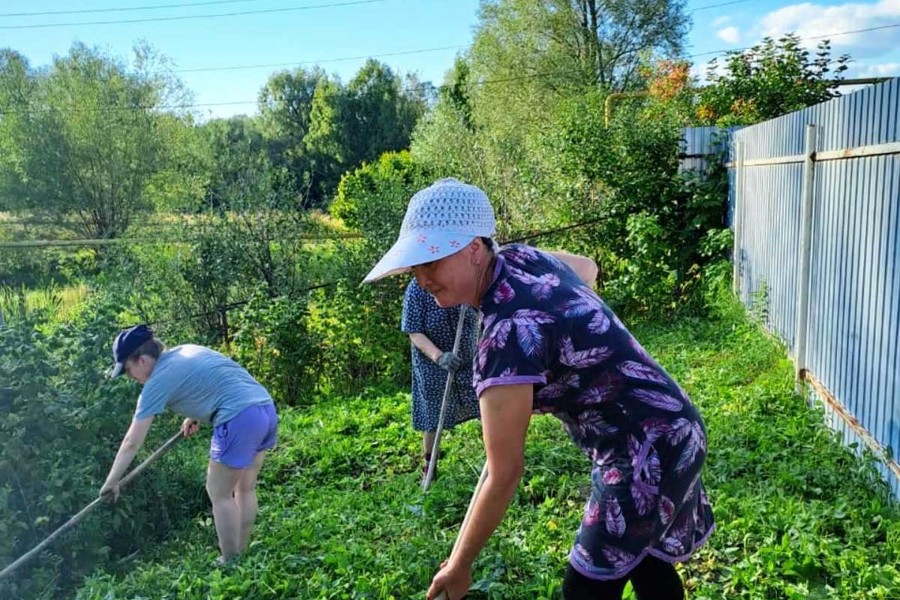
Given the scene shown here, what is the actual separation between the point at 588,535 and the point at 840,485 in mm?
2289

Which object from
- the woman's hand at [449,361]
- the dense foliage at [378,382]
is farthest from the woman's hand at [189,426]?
the woman's hand at [449,361]

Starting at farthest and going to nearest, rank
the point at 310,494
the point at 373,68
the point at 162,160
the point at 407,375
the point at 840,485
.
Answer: the point at 373,68
the point at 162,160
the point at 407,375
the point at 310,494
the point at 840,485

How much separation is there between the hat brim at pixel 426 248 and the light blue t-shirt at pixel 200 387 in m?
2.35

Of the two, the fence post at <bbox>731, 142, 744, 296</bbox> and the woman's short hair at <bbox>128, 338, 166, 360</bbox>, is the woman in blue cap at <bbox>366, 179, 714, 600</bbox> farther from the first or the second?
the fence post at <bbox>731, 142, 744, 296</bbox>

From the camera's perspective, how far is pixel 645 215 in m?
8.16

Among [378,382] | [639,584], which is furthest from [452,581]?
[378,382]

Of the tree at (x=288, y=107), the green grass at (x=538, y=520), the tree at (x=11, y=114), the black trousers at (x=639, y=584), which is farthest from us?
the tree at (x=288, y=107)

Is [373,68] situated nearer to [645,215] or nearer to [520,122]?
[520,122]

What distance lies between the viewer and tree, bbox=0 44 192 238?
20.9m

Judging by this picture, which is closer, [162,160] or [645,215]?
[645,215]

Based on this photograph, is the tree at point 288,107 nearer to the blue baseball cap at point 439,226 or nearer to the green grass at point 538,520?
the green grass at point 538,520

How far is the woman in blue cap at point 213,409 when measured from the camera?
11.4 ft

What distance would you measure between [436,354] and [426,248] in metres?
2.43

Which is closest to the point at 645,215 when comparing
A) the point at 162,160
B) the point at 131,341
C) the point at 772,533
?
the point at 772,533
